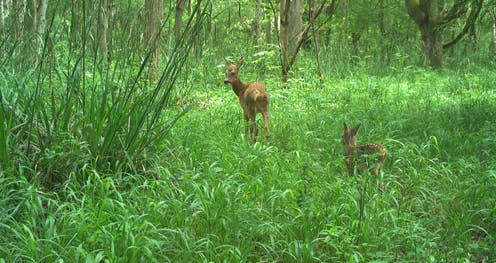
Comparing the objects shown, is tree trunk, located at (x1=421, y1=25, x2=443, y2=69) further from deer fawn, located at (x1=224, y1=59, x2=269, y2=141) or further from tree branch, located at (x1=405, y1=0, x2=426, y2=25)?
deer fawn, located at (x1=224, y1=59, x2=269, y2=141)

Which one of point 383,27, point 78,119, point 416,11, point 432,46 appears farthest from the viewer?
point 383,27

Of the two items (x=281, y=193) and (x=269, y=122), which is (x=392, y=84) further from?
(x=281, y=193)

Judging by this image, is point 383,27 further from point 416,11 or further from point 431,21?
point 431,21

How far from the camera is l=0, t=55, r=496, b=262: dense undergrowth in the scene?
3258 millimetres

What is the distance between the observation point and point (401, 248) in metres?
3.52

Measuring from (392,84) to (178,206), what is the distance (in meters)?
7.81

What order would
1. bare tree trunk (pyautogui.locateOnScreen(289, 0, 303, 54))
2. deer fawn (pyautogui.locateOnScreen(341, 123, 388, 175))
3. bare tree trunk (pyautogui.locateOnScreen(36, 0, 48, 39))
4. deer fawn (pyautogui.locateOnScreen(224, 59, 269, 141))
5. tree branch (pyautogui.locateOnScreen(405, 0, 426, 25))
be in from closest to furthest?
deer fawn (pyautogui.locateOnScreen(341, 123, 388, 175)), bare tree trunk (pyautogui.locateOnScreen(36, 0, 48, 39)), deer fawn (pyautogui.locateOnScreen(224, 59, 269, 141)), bare tree trunk (pyautogui.locateOnScreen(289, 0, 303, 54)), tree branch (pyautogui.locateOnScreen(405, 0, 426, 25))

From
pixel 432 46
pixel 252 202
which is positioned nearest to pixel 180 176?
pixel 252 202

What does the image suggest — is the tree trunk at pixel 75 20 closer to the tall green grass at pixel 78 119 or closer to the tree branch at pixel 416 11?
the tall green grass at pixel 78 119

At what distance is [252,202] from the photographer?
4.00 metres

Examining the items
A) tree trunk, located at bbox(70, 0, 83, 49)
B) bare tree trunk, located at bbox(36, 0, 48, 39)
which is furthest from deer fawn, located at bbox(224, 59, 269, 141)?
tree trunk, located at bbox(70, 0, 83, 49)

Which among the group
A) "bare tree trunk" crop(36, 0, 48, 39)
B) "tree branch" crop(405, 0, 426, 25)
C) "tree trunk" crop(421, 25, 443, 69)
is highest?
"tree branch" crop(405, 0, 426, 25)

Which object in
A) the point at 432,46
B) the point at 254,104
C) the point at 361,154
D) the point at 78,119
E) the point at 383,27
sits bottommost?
the point at 361,154

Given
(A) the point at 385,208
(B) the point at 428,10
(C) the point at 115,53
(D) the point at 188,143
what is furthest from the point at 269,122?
(B) the point at 428,10
